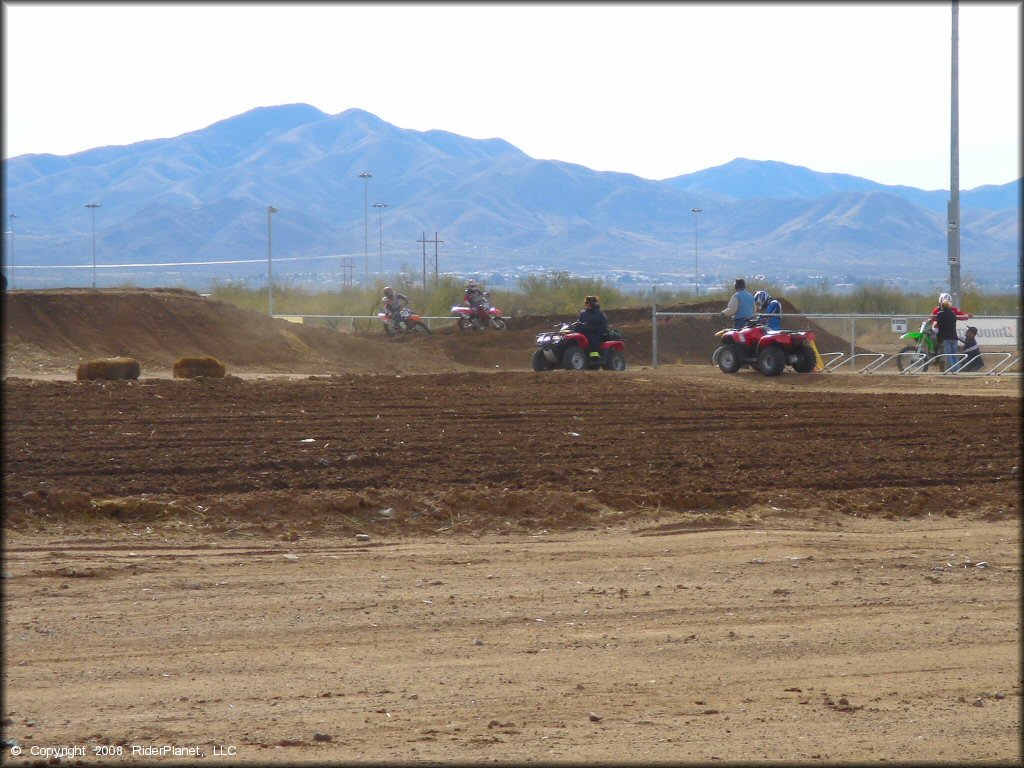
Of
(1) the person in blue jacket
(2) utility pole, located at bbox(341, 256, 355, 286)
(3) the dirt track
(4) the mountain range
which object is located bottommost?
(3) the dirt track

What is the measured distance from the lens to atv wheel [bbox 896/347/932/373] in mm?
26891

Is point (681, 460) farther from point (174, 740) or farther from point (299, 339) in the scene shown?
point (299, 339)

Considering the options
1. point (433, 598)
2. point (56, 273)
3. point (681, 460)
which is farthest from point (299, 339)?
point (56, 273)

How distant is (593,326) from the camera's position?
90.1ft

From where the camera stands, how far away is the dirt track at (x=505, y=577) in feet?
21.3

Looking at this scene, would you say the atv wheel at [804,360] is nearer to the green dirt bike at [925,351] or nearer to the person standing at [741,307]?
the person standing at [741,307]

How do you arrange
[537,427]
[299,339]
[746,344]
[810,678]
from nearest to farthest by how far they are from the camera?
[810,678], [537,427], [746,344], [299,339]

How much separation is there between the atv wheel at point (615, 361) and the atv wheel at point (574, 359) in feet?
2.11

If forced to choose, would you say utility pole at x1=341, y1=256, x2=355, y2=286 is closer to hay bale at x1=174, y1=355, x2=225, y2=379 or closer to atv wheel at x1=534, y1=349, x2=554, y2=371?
atv wheel at x1=534, y1=349, x2=554, y2=371

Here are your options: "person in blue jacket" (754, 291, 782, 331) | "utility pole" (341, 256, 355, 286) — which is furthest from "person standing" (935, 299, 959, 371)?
"utility pole" (341, 256, 355, 286)

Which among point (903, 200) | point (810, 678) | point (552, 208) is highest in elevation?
point (552, 208)

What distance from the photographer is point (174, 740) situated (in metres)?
6.04

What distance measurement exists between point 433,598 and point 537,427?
300 inches

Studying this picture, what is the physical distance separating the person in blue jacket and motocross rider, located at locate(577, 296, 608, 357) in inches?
143
